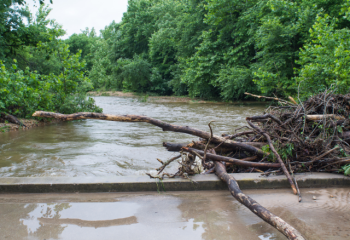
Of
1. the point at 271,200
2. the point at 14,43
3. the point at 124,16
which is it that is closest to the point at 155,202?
the point at 271,200

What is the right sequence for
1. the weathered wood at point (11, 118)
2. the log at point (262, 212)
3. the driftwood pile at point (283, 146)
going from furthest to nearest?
the weathered wood at point (11, 118) < the driftwood pile at point (283, 146) < the log at point (262, 212)

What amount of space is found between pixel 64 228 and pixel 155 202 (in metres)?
0.99

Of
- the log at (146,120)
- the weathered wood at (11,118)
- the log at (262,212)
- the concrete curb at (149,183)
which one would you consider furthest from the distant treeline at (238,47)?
the weathered wood at (11,118)

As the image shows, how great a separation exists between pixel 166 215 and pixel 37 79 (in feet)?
27.0

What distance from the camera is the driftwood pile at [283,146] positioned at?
378cm

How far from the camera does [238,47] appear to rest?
71.7 feet

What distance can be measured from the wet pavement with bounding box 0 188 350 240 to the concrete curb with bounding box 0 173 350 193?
0.31 feet

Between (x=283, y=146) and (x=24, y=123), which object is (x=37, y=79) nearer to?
(x=24, y=123)

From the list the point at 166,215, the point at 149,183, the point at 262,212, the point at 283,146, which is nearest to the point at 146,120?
the point at 149,183

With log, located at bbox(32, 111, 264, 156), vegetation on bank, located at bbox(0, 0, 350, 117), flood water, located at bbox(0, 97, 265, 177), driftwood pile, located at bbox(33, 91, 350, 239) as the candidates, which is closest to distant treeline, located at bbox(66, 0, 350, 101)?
vegetation on bank, located at bbox(0, 0, 350, 117)

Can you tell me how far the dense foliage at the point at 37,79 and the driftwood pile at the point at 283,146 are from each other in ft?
18.1

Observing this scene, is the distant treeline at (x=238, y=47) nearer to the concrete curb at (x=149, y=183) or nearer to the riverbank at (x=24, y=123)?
the concrete curb at (x=149, y=183)

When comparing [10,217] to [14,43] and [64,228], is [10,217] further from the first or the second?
[14,43]

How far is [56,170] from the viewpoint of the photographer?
4871 millimetres
